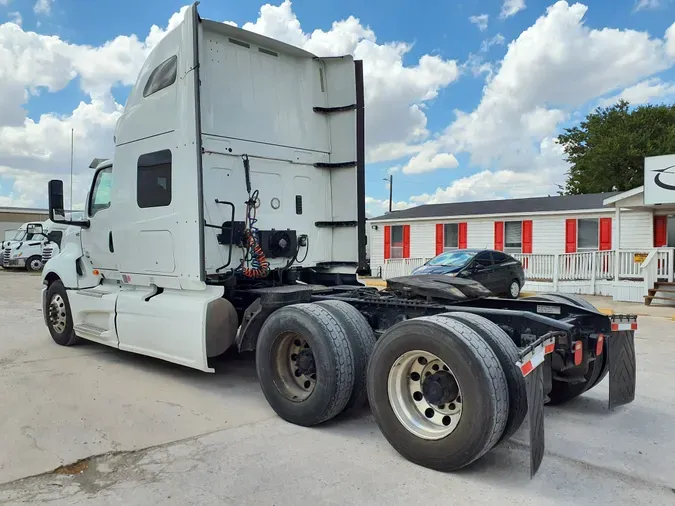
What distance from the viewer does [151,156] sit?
5898mm

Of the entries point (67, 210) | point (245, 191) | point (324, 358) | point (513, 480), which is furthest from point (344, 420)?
point (67, 210)

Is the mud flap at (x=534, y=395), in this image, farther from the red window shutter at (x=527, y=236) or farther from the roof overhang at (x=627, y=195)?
the red window shutter at (x=527, y=236)

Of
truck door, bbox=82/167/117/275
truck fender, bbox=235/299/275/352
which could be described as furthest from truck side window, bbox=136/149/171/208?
truck fender, bbox=235/299/275/352

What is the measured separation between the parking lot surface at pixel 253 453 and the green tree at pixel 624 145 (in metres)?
31.9

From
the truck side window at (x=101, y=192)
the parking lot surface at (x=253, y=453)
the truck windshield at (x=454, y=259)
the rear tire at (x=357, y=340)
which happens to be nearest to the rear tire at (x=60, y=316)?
the truck side window at (x=101, y=192)

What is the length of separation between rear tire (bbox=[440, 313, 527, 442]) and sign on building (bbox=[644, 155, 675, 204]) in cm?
1308

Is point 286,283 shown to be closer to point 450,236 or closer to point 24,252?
point 450,236

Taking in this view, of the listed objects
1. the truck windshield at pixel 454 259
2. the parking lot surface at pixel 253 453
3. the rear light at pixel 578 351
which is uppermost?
the truck windshield at pixel 454 259

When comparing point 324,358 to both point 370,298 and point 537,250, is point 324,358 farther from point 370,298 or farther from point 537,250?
point 537,250

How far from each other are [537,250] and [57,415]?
18.2 m

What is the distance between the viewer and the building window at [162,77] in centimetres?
555

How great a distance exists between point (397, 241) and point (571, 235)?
768 centimetres

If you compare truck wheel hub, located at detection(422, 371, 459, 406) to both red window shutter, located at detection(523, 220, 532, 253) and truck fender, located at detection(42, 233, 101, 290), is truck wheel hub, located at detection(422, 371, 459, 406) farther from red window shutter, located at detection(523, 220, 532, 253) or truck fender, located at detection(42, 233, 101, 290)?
red window shutter, located at detection(523, 220, 532, 253)

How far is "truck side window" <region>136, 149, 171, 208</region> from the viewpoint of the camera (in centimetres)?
569
